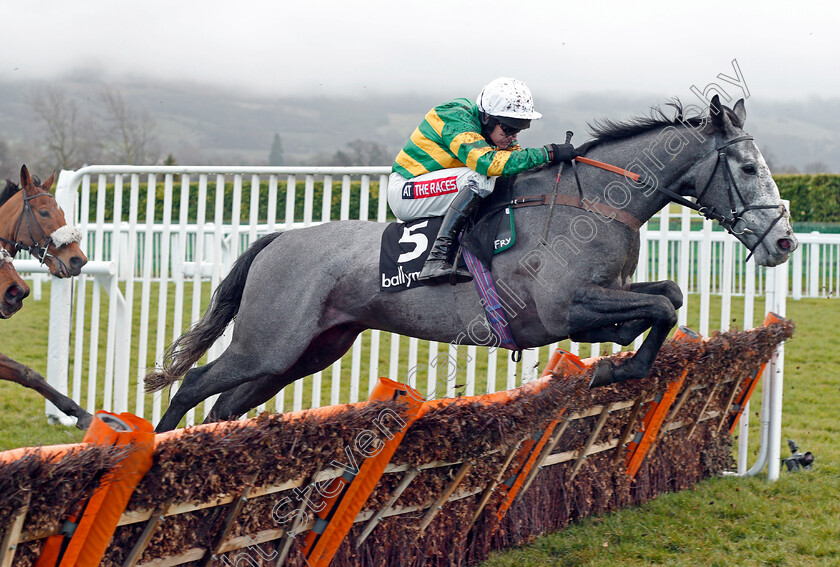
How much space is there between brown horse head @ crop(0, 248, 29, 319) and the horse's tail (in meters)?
0.83

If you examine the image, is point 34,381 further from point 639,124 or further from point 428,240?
point 639,124

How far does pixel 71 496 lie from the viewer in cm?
201

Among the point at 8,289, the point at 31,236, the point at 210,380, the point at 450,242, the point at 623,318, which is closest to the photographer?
the point at 623,318

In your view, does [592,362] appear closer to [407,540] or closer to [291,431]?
[407,540]

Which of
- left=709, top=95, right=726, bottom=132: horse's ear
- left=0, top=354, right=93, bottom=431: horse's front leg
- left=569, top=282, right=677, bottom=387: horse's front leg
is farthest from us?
left=0, top=354, right=93, bottom=431: horse's front leg

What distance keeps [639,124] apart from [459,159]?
30.5 inches

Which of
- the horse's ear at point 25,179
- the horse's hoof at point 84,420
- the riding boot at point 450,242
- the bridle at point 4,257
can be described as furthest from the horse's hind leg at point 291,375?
the horse's ear at point 25,179

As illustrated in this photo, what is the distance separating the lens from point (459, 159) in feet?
11.6

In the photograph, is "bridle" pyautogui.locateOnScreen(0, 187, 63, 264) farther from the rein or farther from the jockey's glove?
the jockey's glove

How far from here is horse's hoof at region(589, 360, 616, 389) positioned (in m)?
3.46

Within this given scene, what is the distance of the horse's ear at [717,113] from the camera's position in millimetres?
3369

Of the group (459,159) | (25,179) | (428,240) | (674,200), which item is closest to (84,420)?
(25,179)

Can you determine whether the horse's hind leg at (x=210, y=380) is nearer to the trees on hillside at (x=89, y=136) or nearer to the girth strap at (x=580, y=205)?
the girth strap at (x=580, y=205)

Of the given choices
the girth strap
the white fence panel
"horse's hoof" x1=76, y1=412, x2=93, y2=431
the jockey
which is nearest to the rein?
the girth strap
